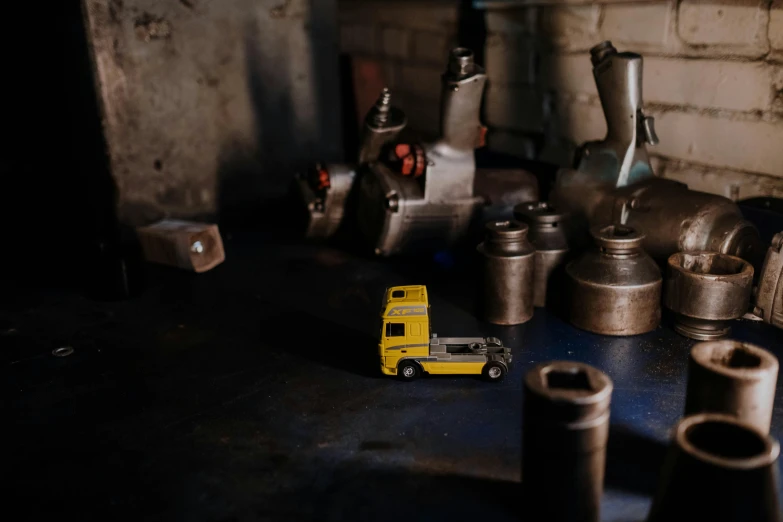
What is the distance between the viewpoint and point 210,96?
7.90ft

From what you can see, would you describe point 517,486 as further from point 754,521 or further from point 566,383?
point 754,521

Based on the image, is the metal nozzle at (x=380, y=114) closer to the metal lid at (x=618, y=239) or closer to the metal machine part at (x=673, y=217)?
the metal machine part at (x=673, y=217)

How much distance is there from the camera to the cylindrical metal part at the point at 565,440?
96cm

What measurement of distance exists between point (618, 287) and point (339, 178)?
98 centimetres

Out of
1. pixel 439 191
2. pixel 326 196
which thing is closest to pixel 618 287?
pixel 439 191

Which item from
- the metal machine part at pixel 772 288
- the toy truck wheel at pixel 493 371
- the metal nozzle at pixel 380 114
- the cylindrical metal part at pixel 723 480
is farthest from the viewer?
the metal nozzle at pixel 380 114

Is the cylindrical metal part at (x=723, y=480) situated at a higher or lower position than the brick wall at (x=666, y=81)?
lower

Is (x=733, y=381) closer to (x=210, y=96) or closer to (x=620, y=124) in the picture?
(x=620, y=124)

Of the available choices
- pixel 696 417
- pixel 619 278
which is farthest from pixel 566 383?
pixel 619 278

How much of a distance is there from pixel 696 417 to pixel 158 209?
1943 mm

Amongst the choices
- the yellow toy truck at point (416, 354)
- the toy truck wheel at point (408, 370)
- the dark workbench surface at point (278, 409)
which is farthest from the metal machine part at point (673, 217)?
the toy truck wheel at point (408, 370)

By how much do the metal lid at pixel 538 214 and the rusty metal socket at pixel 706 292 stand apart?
305 millimetres

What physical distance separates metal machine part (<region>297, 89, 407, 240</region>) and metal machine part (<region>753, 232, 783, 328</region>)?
108cm

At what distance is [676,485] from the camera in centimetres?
87
